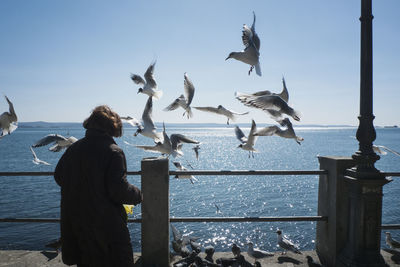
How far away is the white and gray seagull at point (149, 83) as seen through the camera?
248 inches

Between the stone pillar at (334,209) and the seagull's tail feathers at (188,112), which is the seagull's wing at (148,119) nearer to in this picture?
the seagull's tail feathers at (188,112)

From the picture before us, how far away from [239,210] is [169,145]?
17.8 meters

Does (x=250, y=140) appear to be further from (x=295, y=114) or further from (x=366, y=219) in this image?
(x=366, y=219)

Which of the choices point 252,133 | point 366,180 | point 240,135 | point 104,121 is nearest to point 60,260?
point 104,121

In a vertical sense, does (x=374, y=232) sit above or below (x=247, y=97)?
below

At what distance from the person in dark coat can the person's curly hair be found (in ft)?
0.15

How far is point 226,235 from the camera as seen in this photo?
16734 mm

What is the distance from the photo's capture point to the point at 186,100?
6062mm

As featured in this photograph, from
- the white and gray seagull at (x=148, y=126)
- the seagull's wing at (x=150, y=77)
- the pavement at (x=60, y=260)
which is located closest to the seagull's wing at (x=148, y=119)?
the white and gray seagull at (x=148, y=126)

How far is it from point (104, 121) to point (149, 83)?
3809 mm

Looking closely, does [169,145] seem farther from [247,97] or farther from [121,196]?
[121,196]

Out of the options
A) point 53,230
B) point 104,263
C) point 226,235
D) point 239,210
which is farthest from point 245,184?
point 104,263

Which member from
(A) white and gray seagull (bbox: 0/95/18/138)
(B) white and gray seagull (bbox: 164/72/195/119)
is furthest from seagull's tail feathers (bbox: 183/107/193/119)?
(A) white and gray seagull (bbox: 0/95/18/138)

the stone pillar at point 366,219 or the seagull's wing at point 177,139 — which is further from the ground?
the seagull's wing at point 177,139
